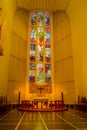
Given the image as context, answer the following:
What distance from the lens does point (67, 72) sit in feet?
48.2

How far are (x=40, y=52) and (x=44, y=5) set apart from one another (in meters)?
4.78

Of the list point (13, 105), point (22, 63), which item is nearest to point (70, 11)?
point (22, 63)

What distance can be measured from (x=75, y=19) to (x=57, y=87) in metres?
6.46

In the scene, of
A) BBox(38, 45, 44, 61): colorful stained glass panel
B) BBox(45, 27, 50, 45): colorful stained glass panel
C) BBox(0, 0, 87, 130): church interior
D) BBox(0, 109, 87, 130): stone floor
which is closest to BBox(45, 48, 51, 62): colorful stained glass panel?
BBox(0, 0, 87, 130): church interior

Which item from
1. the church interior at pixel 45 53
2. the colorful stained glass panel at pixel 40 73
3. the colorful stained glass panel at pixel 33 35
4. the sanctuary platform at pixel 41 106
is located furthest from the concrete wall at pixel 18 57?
the sanctuary platform at pixel 41 106

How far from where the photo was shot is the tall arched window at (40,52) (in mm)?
15656

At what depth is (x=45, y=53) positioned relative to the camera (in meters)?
16.5

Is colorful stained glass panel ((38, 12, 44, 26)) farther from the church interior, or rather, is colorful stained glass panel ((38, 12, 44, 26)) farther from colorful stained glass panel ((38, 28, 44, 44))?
colorful stained glass panel ((38, 28, 44, 44))

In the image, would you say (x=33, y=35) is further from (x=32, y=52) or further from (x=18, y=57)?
(x=18, y=57)

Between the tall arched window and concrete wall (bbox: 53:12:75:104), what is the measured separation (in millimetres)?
Result: 748

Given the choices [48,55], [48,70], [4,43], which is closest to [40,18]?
[48,55]

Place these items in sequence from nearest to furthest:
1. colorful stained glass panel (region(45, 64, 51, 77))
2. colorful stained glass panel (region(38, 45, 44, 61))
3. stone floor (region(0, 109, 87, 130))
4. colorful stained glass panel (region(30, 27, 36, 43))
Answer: stone floor (region(0, 109, 87, 130)) → colorful stained glass panel (region(45, 64, 51, 77)) → colorful stained glass panel (region(38, 45, 44, 61)) → colorful stained glass panel (region(30, 27, 36, 43))

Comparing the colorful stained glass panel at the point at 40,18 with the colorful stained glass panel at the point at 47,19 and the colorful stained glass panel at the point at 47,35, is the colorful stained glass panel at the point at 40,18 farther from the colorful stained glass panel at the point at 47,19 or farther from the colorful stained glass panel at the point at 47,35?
the colorful stained glass panel at the point at 47,35

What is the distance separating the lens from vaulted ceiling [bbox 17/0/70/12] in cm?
1524
